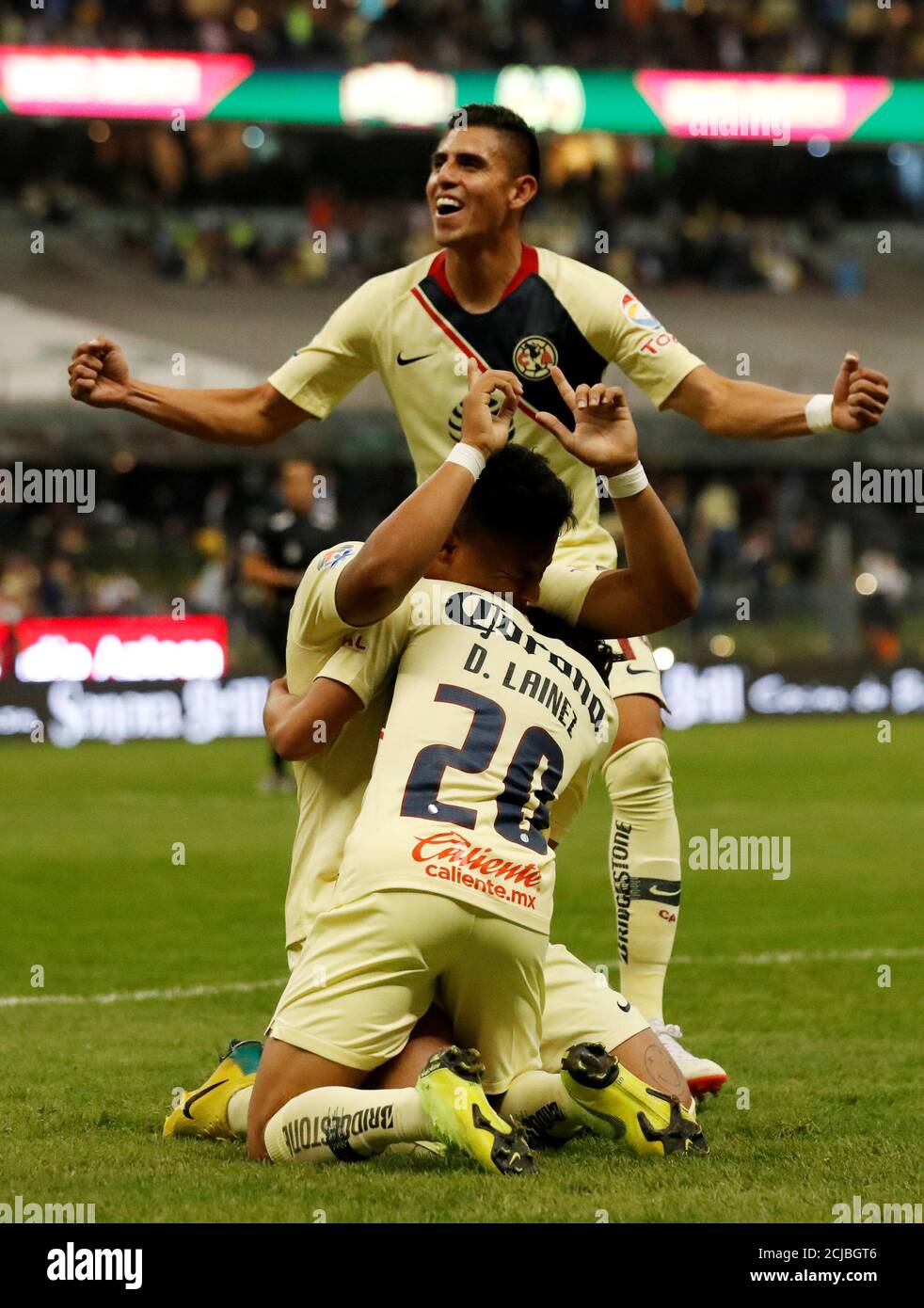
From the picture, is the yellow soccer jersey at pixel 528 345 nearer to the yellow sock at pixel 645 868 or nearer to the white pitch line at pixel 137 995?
the yellow sock at pixel 645 868

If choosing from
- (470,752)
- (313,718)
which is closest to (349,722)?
Result: (313,718)

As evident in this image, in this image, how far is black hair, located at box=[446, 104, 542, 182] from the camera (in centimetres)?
560

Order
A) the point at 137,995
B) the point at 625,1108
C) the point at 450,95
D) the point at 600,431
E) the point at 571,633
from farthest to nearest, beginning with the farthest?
the point at 450,95 < the point at 137,995 < the point at 571,633 < the point at 600,431 < the point at 625,1108

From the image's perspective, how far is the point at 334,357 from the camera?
5844 millimetres

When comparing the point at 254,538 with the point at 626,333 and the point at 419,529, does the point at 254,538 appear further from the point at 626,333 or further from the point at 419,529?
the point at 419,529

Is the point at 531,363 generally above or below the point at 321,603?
above

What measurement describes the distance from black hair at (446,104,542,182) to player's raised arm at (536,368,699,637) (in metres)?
1.12

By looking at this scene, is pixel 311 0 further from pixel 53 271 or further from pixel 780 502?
pixel 780 502

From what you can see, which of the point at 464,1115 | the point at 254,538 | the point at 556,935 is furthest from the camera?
the point at 254,538

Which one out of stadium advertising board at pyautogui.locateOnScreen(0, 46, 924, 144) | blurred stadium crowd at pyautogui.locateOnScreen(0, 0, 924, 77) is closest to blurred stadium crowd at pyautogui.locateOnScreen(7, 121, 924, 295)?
stadium advertising board at pyautogui.locateOnScreen(0, 46, 924, 144)

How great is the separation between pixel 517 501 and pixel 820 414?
1.10 metres

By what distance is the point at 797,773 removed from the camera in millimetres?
15086

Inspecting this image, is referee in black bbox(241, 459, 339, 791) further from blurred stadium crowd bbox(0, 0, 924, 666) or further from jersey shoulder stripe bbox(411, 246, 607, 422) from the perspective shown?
blurred stadium crowd bbox(0, 0, 924, 666)
